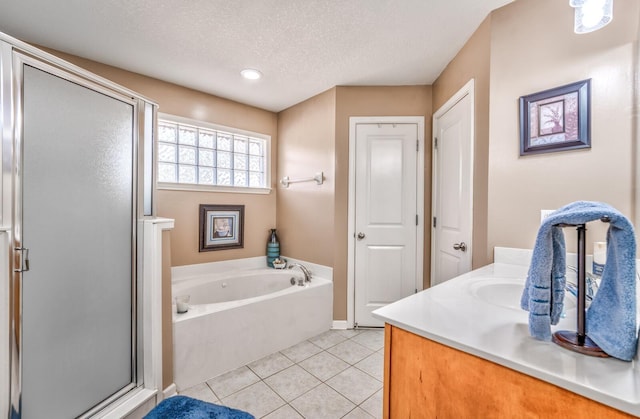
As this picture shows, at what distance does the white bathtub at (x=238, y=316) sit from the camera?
1814 mm

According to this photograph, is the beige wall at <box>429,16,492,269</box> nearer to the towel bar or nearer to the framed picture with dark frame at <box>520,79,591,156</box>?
the framed picture with dark frame at <box>520,79,591,156</box>

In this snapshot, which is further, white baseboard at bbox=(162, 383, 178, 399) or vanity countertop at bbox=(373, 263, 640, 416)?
white baseboard at bbox=(162, 383, 178, 399)

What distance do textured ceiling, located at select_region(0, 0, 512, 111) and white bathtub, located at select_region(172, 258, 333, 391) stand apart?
1.85 meters

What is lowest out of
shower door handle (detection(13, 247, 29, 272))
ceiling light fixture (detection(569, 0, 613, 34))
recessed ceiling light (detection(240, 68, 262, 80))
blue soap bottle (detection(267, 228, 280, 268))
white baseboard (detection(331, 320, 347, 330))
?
white baseboard (detection(331, 320, 347, 330))

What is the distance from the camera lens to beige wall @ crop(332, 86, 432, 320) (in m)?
2.61

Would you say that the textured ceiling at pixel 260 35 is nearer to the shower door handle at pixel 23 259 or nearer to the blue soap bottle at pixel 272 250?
the shower door handle at pixel 23 259

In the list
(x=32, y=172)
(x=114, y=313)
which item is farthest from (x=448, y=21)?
(x=114, y=313)

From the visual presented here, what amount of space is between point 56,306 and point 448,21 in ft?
8.39

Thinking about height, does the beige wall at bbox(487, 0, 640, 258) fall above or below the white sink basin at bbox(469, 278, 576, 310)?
above

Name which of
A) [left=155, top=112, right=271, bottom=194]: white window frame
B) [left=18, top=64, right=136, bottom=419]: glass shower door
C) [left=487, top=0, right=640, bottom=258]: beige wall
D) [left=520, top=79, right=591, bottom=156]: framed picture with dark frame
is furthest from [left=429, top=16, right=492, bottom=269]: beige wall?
[left=155, top=112, right=271, bottom=194]: white window frame

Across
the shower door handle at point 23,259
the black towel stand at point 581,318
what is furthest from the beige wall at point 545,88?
the shower door handle at point 23,259

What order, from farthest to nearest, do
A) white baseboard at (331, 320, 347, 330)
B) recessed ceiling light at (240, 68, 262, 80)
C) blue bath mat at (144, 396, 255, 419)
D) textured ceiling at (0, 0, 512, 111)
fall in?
white baseboard at (331, 320, 347, 330)
recessed ceiling light at (240, 68, 262, 80)
textured ceiling at (0, 0, 512, 111)
blue bath mat at (144, 396, 255, 419)

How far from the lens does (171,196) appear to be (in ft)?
8.53

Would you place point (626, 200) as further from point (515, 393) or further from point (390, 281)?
point (390, 281)
